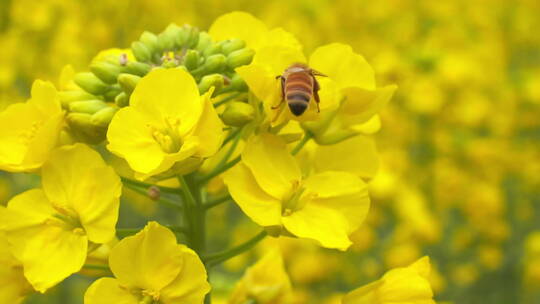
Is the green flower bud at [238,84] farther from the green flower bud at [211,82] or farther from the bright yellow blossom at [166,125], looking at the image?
the bright yellow blossom at [166,125]

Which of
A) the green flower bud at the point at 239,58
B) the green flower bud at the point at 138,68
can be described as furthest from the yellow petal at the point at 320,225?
the green flower bud at the point at 138,68

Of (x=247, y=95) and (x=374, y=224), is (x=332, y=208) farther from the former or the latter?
(x=374, y=224)

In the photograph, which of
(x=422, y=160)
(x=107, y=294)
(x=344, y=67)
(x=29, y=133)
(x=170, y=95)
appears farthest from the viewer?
(x=422, y=160)

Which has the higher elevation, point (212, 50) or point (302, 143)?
point (212, 50)

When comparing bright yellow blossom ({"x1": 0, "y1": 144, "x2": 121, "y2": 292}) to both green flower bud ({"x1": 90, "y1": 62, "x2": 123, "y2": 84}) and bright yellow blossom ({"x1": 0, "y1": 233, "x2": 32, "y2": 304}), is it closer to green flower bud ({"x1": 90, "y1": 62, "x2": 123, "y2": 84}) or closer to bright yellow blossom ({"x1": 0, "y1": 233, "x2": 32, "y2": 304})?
bright yellow blossom ({"x1": 0, "y1": 233, "x2": 32, "y2": 304})

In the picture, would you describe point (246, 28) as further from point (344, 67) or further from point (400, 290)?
point (400, 290)

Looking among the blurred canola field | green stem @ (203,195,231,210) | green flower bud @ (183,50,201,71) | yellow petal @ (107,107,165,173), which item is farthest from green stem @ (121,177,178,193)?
the blurred canola field

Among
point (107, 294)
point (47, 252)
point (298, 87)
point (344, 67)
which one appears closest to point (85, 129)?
point (47, 252)
